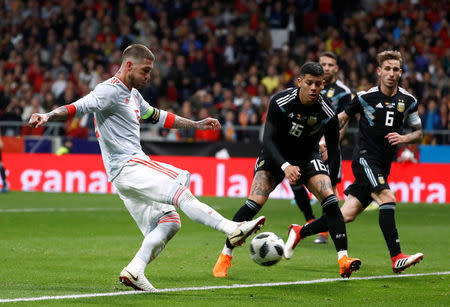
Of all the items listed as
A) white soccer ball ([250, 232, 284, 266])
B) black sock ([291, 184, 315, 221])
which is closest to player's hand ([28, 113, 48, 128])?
white soccer ball ([250, 232, 284, 266])

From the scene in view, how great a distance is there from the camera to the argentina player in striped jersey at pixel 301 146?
8469mm

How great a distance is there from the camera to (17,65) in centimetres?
2605

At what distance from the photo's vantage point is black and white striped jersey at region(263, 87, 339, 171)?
28.1 ft

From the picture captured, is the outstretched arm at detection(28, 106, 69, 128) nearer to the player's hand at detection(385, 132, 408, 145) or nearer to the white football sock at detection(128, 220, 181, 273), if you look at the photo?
the white football sock at detection(128, 220, 181, 273)

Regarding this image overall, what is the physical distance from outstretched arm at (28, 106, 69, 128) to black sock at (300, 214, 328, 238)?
338cm

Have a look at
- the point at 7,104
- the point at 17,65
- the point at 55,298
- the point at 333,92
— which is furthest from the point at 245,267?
the point at 17,65

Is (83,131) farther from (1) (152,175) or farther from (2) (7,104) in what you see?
(1) (152,175)

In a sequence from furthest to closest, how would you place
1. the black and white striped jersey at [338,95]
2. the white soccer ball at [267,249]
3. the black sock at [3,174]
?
the black sock at [3,174] → the black and white striped jersey at [338,95] → the white soccer ball at [267,249]

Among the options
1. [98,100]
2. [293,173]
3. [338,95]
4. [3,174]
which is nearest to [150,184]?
[98,100]

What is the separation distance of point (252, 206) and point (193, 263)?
1.24 metres

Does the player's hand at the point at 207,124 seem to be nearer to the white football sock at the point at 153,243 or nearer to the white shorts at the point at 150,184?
the white shorts at the point at 150,184

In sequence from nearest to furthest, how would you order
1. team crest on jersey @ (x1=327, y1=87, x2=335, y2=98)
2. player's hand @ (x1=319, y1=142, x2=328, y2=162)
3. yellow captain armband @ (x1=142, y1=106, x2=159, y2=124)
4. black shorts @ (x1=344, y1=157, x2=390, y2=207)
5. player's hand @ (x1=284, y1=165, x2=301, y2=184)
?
player's hand @ (x1=284, y1=165, x2=301, y2=184) → yellow captain armband @ (x1=142, y1=106, x2=159, y2=124) → black shorts @ (x1=344, y1=157, x2=390, y2=207) → player's hand @ (x1=319, y1=142, x2=328, y2=162) → team crest on jersey @ (x1=327, y1=87, x2=335, y2=98)

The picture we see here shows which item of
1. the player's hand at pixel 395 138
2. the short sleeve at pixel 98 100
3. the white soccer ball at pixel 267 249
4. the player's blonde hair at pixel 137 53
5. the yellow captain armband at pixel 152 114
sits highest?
the player's blonde hair at pixel 137 53

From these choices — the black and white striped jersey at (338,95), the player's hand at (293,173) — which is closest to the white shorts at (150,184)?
the player's hand at (293,173)
